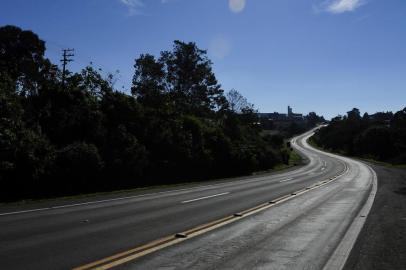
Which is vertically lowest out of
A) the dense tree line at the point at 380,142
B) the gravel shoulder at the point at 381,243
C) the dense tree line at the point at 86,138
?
the gravel shoulder at the point at 381,243

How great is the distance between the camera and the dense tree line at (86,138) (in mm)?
22969

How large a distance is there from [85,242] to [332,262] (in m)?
4.36

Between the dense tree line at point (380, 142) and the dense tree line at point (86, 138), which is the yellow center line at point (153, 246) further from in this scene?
the dense tree line at point (380, 142)

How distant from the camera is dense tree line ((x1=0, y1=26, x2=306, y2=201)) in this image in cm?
2297

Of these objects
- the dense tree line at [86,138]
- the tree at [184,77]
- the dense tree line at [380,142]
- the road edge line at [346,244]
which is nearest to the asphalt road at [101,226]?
the road edge line at [346,244]

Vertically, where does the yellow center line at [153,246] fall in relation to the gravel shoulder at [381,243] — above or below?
above

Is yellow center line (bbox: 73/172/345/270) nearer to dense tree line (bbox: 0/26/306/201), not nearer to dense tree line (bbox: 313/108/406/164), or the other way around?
dense tree line (bbox: 0/26/306/201)

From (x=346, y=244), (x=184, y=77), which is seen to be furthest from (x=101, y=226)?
(x=184, y=77)

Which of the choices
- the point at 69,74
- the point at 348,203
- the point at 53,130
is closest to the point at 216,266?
the point at 348,203

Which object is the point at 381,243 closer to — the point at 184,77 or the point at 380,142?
the point at 184,77

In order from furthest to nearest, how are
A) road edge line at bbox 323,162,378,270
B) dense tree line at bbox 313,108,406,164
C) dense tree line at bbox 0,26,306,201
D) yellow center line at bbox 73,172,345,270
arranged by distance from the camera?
1. dense tree line at bbox 313,108,406,164
2. dense tree line at bbox 0,26,306,201
3. road edge line at bbox 323,162,378,270
4. yellow center line at bbox 73,172,345,270

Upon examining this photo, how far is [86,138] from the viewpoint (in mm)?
29719

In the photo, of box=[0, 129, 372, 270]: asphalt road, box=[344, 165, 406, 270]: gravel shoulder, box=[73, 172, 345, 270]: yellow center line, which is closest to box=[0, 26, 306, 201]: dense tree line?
box=[0, 129, 372, 270]: asphalt road

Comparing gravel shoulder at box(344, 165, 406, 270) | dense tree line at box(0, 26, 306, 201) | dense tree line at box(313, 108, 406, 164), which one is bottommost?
gravel shoulder at box(344, 165, 406, 270)
